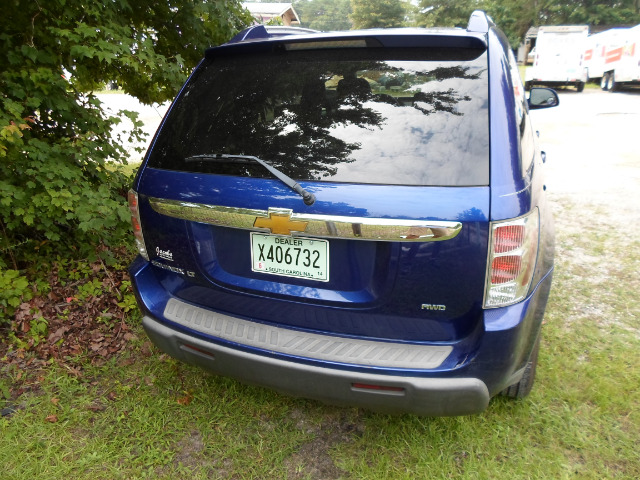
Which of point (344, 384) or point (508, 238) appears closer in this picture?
point (508, 238)

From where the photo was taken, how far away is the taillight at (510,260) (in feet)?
5.17

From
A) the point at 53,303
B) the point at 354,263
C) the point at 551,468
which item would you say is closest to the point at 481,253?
the point at 354,263

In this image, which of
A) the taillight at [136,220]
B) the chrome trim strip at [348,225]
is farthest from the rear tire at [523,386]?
the taillight at [136,220]

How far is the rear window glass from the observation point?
1.66 meters

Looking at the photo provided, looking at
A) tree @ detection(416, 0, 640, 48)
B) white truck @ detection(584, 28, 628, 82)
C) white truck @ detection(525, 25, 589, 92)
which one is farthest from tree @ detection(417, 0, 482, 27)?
white truck @ detection(525, 25, 589, 92)

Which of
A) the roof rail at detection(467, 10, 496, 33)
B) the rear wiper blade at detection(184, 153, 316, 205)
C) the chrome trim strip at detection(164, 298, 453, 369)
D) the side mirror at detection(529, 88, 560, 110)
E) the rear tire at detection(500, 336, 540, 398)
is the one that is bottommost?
the rear tire at detection(500, 336, 540, 398)

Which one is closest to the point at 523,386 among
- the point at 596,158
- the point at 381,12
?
the point at 596,158

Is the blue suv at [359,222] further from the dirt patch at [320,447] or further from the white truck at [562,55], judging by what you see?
the white truck at [562,55]

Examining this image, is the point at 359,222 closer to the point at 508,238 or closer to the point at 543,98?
the point at 508,238

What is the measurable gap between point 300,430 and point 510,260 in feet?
4.59

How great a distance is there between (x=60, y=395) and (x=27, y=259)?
1.38m

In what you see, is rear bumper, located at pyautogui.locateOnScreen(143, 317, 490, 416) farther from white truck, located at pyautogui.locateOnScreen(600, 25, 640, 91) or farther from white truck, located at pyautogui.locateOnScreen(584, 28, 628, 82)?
white truck, located at pyautogui.locateOnScreen(584, 28, 628, 82)

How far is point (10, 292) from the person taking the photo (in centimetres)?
306

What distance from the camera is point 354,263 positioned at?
1.71 metres
